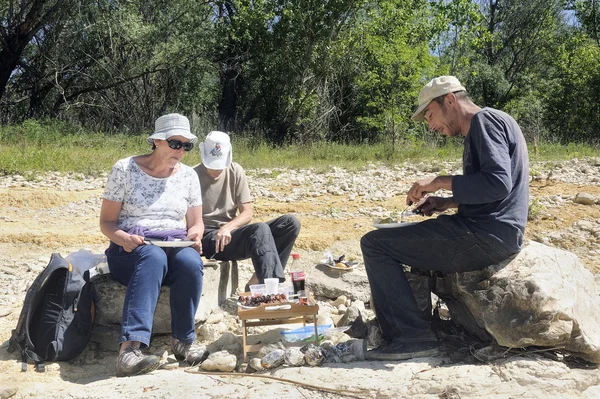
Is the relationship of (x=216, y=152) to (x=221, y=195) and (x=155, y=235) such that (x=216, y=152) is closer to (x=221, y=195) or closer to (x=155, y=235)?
(x=221, y=195)

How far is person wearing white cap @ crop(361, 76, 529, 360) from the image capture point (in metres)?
3.66

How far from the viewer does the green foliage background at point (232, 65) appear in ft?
57.8

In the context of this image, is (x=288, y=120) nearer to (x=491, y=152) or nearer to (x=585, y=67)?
(x=585, y=67)

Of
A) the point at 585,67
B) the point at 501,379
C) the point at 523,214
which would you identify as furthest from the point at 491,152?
the point at 585,67

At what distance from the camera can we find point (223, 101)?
21.7 meters

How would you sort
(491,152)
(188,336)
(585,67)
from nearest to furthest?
1. (491,152)
2. (188,336)
3. (585,67)

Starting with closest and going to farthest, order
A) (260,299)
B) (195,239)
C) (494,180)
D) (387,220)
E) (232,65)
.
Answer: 1. (494,180)
2. (260,299)
3. (195,239)
4. (387,220)
5. (232,65)

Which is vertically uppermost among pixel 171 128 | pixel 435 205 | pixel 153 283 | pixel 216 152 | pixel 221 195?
pixel 171 128

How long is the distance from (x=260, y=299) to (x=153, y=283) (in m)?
0.68

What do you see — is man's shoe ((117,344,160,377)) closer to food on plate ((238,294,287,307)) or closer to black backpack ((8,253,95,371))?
black backpack ((8,253,95,371))

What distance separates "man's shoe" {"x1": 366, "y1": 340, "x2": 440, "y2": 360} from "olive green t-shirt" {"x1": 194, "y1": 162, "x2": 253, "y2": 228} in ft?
6.16

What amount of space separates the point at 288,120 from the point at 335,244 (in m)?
12.0

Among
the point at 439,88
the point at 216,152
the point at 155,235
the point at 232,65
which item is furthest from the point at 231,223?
the point at 232,65

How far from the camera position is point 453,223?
3.86m
